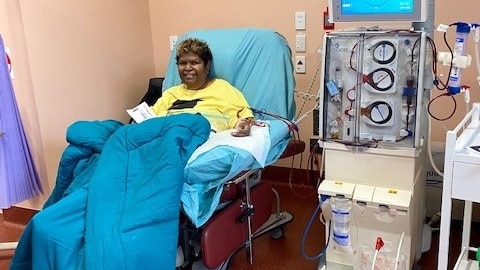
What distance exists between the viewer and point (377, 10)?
174cm

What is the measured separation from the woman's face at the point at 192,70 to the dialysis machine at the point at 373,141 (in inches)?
31.1

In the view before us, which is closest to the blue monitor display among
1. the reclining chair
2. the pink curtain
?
the reclining chair

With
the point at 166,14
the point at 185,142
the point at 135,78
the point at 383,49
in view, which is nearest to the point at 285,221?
the point at 185,142

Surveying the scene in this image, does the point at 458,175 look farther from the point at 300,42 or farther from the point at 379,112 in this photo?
the point at 300,42

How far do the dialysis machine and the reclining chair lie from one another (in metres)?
0.32

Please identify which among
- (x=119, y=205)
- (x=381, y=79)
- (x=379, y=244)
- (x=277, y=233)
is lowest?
(x=277, y=233)

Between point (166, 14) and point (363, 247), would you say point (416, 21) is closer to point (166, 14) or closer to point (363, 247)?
point (363, 247)

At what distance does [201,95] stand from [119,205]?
92 cm

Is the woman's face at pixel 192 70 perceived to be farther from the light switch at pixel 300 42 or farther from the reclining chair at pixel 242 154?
the light switch at pixel 300 42

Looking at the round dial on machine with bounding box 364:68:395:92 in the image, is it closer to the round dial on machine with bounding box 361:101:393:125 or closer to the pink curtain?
the round dial on machine with bounding box 361:101:393:125

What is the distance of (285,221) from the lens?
247 centimetres

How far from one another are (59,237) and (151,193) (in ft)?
1.07

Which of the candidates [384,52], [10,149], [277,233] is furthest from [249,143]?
[10,149]

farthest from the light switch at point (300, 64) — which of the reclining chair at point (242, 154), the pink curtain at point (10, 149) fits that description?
the pink curtain at point (10, 149)
